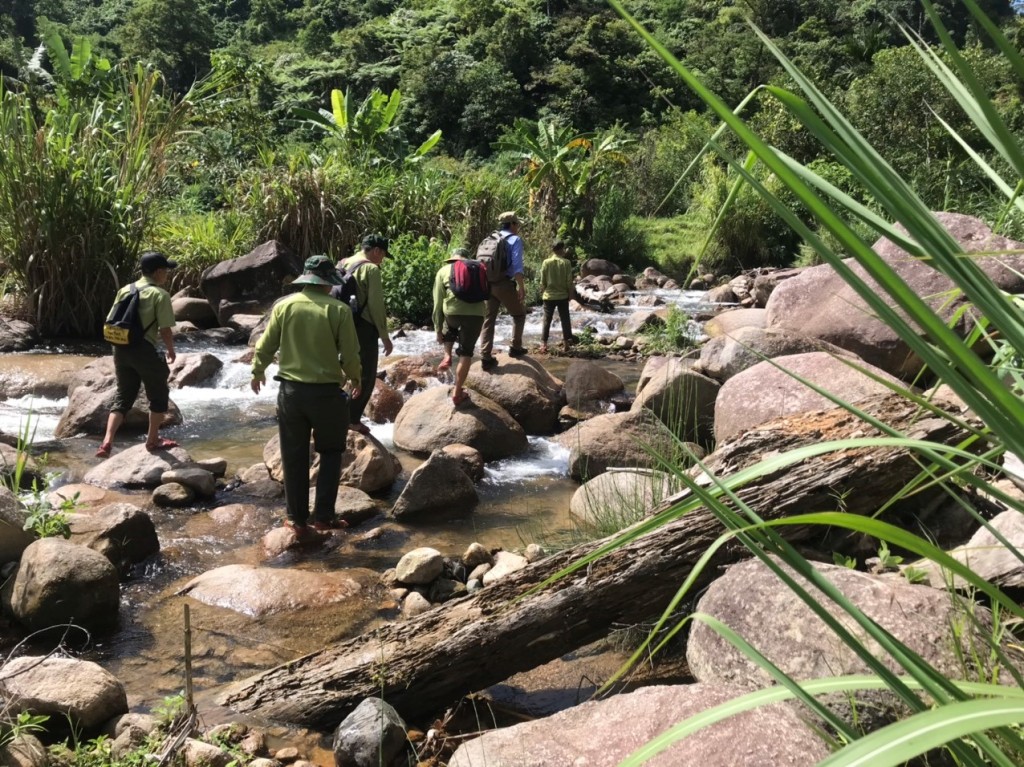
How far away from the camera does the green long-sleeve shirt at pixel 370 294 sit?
8.09 m

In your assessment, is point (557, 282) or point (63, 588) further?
point (557, 282)

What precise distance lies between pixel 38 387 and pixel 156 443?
3606mm

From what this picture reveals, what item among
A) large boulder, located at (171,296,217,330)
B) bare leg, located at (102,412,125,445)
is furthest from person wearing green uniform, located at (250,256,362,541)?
large boulder, located at (171,296,217,330)

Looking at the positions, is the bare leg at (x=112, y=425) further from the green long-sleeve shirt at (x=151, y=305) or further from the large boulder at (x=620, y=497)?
the large boulder at (x=620, y=497)

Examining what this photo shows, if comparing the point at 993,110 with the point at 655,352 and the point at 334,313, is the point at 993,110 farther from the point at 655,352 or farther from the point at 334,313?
the point at 655,352

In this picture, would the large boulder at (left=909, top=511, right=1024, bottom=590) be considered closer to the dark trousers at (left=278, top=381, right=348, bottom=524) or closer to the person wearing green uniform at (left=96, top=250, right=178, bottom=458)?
the dark trousers at (left=278, top=381, right=348, bottom=524)

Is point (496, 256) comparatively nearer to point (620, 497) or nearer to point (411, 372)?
point (411, 372)

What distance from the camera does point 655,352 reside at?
46.2 ft

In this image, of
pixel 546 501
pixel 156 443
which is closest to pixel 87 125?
pixel 156 443

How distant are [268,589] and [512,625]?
2185mm

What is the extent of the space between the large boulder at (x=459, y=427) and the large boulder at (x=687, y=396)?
1.30 metres

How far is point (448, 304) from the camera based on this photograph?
31.2 feet

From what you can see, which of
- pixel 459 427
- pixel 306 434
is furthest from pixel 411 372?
pixel 306 434

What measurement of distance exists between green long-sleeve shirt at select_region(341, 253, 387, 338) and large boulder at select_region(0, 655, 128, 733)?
4568 millimetres
